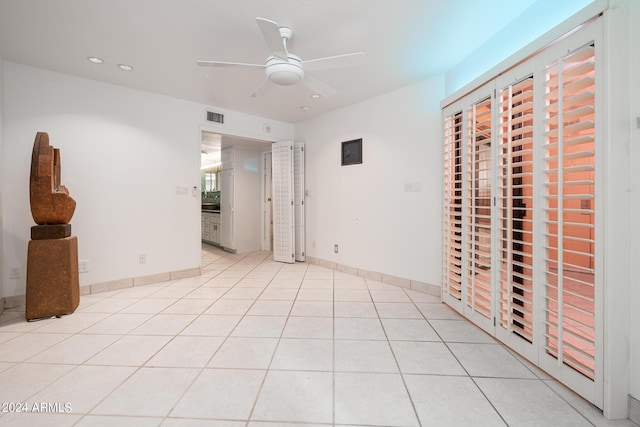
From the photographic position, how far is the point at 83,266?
326cm

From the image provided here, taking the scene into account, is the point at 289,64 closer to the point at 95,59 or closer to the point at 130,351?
the point at 95,59

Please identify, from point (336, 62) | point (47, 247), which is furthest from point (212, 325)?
point (336, 62)

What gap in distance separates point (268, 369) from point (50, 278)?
2.34 metres

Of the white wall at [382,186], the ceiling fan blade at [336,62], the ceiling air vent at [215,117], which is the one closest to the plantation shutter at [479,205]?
the white wall at [382,186]

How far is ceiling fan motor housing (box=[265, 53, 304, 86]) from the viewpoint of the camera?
216 centimetres

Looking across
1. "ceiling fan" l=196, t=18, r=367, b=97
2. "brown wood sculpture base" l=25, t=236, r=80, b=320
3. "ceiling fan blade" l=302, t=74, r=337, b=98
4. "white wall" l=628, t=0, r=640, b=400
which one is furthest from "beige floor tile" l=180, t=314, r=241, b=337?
"white wall" l=628, t=0, r=640, b=400

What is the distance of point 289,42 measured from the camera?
245 cm

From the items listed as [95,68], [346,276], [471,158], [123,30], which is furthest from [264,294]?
[95,68]

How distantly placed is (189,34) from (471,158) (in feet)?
8.93

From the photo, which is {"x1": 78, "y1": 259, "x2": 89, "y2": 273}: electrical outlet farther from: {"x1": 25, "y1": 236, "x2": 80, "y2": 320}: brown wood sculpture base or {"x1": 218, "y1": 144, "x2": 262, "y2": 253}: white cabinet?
{"x1": 218, "y1": 144, "x2": 262, "y2": 253}: white cabinet

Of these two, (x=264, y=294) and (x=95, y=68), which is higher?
(x=95, y=68)

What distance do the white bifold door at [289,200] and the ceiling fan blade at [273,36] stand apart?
286 cm

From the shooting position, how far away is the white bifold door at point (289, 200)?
4.95m

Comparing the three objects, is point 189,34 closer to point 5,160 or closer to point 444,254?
point 5,160
